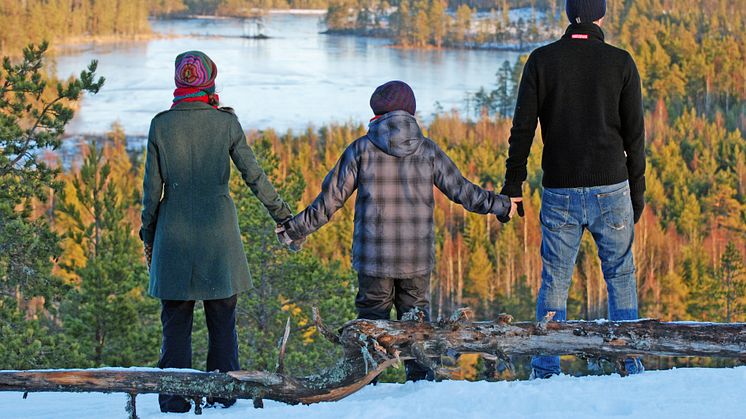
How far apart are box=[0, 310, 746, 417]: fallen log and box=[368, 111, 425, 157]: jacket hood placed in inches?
32.9

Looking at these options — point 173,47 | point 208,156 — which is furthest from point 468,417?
point 173,47

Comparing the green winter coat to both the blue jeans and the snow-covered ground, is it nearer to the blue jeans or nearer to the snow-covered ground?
the snow-covered ground

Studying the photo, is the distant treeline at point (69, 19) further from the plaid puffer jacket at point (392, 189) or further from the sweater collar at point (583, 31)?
the sweater collar at point (583, 31)

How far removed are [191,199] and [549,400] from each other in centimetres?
193

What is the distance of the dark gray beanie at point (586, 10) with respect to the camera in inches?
213

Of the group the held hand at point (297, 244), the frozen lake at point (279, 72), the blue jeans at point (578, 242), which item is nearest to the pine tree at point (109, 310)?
the held hand at point (297, 244)

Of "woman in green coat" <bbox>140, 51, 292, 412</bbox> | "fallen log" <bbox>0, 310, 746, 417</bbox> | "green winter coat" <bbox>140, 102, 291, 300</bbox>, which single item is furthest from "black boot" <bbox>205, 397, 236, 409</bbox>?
"green winter coat" <bbox>140, 102, 291, 300</bbox>

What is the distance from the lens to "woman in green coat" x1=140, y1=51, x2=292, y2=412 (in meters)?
5.20

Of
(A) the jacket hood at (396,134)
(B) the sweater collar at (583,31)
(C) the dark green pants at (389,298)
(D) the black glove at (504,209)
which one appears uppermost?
(B) the sweater collar at (583,31)

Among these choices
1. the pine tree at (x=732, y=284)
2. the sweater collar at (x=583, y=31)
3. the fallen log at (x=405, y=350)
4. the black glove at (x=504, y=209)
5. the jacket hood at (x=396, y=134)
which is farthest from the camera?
the pine tree at (x=732, y=284)

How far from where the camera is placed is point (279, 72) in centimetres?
15850

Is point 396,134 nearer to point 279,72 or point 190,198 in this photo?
point 190,198

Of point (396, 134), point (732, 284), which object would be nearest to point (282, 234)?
point (396, 134)

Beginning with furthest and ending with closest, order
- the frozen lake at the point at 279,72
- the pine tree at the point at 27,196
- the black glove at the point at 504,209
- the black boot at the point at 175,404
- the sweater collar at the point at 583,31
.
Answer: the frozen lake at the point at 279,72 < the pine tree at the point at 27,196 < the black glove at the point at 504,209 < the sweater collar at the point at 583,31 < the black boot at the point at 175,404
